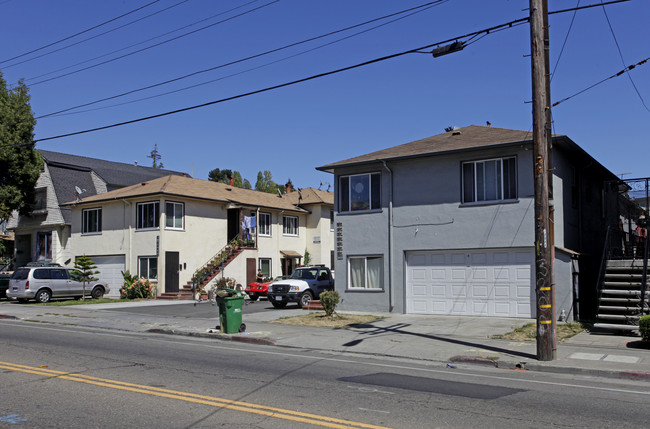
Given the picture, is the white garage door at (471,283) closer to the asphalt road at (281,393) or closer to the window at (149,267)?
the asphalt road at (281,393)

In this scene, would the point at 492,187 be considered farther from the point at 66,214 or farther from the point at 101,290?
the point at 66,214

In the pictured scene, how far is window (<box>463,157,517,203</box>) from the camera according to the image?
61.7ft

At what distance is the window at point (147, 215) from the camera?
31828 mm

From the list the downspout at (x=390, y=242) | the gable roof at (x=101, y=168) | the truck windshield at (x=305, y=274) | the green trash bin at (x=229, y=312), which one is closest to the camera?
the green trash bin at (x=229, y=312)

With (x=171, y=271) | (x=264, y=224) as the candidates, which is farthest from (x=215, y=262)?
(x=264, y=224)

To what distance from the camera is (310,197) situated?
41938 mm

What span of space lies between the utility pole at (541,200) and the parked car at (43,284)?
24597 millimetres

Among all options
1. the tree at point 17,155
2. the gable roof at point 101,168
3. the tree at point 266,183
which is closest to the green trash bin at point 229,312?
the tree at point 17,155

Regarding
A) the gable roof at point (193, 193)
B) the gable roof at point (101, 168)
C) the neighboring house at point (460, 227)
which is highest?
the gable roof at point (101, 168)

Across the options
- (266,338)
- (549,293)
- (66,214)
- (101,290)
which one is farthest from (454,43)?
(66,214)

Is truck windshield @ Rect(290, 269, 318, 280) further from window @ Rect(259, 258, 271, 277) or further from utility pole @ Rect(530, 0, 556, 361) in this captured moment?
utility pole @ Rect(530, 0, 556, 361)

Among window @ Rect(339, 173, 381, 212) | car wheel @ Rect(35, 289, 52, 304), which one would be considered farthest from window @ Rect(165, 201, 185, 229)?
window @ Rect(339, 173, 381, 212)

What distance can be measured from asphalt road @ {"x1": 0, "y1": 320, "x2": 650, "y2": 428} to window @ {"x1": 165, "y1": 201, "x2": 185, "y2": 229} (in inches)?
781

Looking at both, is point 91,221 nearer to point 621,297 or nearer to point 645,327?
point 621,297
